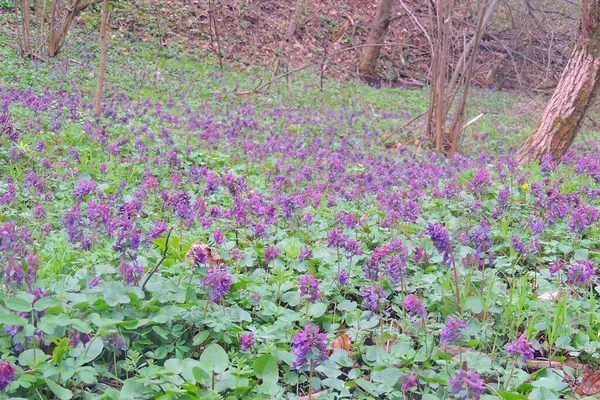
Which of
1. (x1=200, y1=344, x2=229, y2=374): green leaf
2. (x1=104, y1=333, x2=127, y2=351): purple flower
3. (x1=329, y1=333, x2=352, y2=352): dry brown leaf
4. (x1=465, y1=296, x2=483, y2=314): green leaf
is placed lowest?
(x1=329, y1=333, x2=352, y2=352): dry brown leaf

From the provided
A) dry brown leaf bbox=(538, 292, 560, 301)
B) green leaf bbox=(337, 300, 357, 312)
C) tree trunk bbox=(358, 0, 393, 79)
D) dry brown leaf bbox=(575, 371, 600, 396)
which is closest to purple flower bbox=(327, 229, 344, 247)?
green leaf bbox=(337, 300, 357, 312)

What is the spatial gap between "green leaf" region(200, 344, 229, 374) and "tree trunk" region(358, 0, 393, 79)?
14.2m

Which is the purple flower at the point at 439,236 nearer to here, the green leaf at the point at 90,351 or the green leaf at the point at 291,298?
the green leaf at the point at 291,298

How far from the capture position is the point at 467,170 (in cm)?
572


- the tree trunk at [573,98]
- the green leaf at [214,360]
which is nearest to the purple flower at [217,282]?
the green leaf at [214,360]

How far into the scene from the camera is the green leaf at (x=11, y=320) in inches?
67.4

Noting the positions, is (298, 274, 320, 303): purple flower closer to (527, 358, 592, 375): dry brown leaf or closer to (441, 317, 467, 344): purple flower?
(441, 317, 467, 344): purple flower

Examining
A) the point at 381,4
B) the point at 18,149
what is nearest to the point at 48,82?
the point at 18,149

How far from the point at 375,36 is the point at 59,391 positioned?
611 inches

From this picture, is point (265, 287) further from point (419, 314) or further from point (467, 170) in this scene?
point (467, 170)

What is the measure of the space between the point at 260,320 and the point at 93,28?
41.6 ft

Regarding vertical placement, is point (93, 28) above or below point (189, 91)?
above

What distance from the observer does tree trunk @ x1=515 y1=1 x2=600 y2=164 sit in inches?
253

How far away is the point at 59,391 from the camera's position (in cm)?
169
